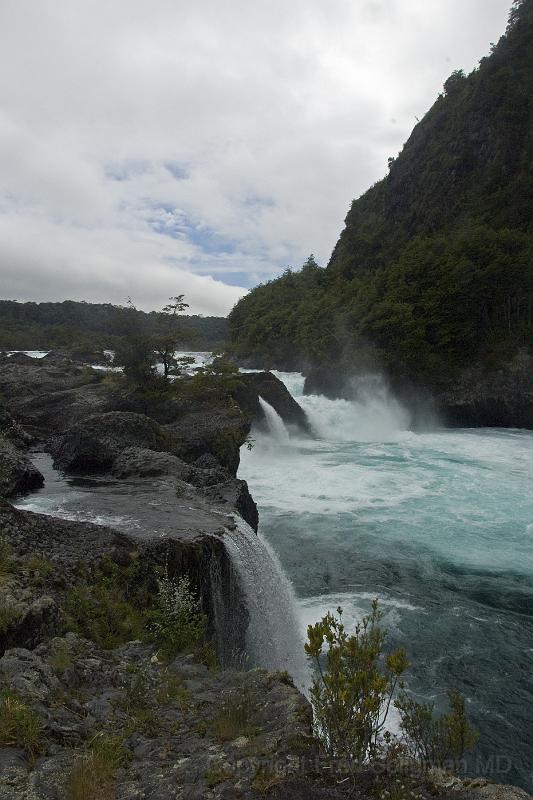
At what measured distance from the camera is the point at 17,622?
4.85 meters

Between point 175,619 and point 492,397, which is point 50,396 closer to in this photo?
point 175,619

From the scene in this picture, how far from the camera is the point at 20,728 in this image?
3.53 metres

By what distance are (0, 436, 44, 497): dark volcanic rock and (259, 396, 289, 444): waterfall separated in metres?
15.0

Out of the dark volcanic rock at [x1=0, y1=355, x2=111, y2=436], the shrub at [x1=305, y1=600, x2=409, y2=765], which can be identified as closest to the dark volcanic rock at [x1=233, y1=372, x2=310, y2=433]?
the dark volcanic rock at [x1=0, y1=355, x2=111, y2=436]

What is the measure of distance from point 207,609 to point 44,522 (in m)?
2.98

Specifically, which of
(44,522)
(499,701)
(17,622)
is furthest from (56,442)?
(499,701)

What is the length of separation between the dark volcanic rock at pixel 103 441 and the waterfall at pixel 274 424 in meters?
10.5

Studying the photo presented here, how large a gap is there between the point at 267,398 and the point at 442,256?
72.8 ft

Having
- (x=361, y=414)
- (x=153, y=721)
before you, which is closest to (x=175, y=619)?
(x=153, y=721)

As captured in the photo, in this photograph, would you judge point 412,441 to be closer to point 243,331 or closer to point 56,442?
point 56,442

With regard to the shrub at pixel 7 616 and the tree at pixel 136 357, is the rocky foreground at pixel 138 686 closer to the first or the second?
the shrub at pixel 7 616

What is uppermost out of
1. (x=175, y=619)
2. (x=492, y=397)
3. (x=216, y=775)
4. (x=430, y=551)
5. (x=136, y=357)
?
(x=136, y=357)

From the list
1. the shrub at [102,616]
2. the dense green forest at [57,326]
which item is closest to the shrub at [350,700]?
the shrub at [102,616]

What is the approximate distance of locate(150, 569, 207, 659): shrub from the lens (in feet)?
18.9
